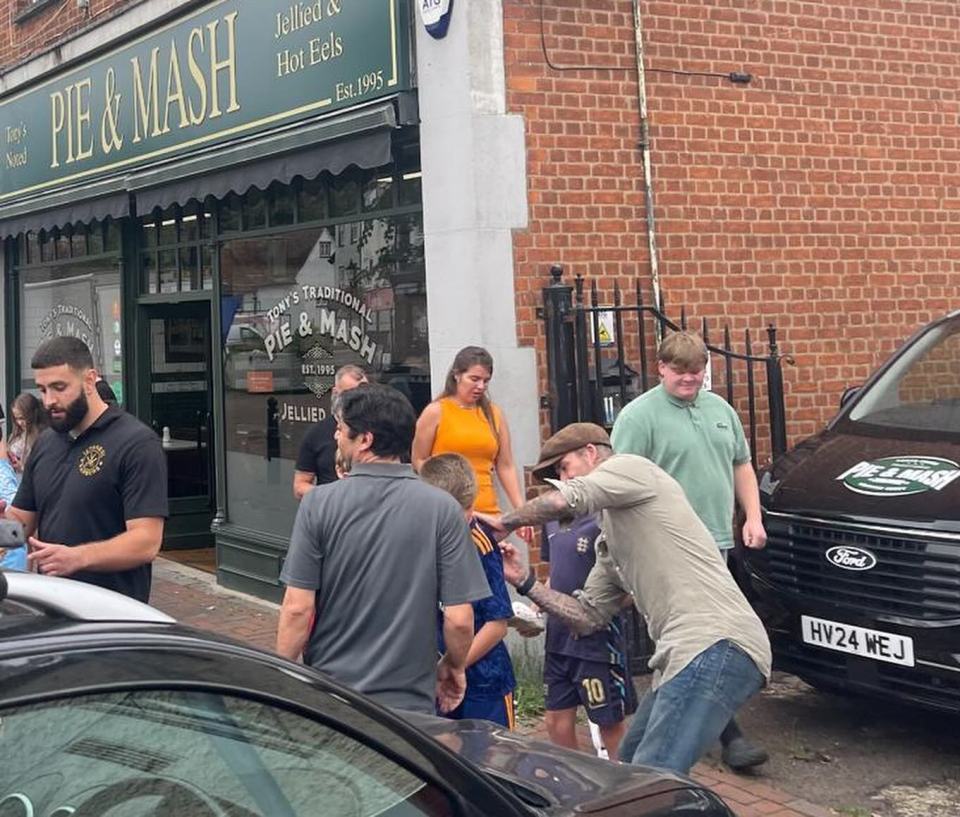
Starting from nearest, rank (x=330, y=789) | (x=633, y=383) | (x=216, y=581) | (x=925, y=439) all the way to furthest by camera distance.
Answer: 1. (x=330, y=789)
2. (x=925, y=439)
3. (x=633, y=383)
4. (x=216, y=581)

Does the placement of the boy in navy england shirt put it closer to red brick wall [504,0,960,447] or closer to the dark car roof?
the dark car roof

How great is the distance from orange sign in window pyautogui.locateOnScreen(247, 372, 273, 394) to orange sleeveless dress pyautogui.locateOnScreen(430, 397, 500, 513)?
9.17 feet

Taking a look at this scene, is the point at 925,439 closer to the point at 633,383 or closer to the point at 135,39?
the point at 633,383

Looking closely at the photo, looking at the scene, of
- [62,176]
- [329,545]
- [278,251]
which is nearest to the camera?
[329,545]

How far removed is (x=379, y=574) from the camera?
3.65m

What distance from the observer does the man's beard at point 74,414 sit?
14.7 ft

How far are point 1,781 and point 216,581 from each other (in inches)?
325

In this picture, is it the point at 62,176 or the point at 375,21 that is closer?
the point at 375,21

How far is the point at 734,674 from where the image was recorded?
12.5 feet

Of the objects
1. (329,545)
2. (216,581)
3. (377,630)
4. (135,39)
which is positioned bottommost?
(216,581)

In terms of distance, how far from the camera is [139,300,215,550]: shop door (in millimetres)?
11258

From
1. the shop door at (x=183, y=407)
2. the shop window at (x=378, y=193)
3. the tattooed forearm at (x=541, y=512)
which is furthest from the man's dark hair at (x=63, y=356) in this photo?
the shop door at (x=183, y=407)

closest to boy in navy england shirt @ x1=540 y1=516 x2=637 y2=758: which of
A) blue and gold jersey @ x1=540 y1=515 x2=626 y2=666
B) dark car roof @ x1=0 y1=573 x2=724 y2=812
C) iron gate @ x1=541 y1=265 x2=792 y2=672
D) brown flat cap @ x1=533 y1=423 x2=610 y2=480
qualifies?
blue and gold jersey @ x1=540 y1=515 x2=626 y2=666

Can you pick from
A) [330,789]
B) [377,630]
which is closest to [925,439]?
[377,630]
